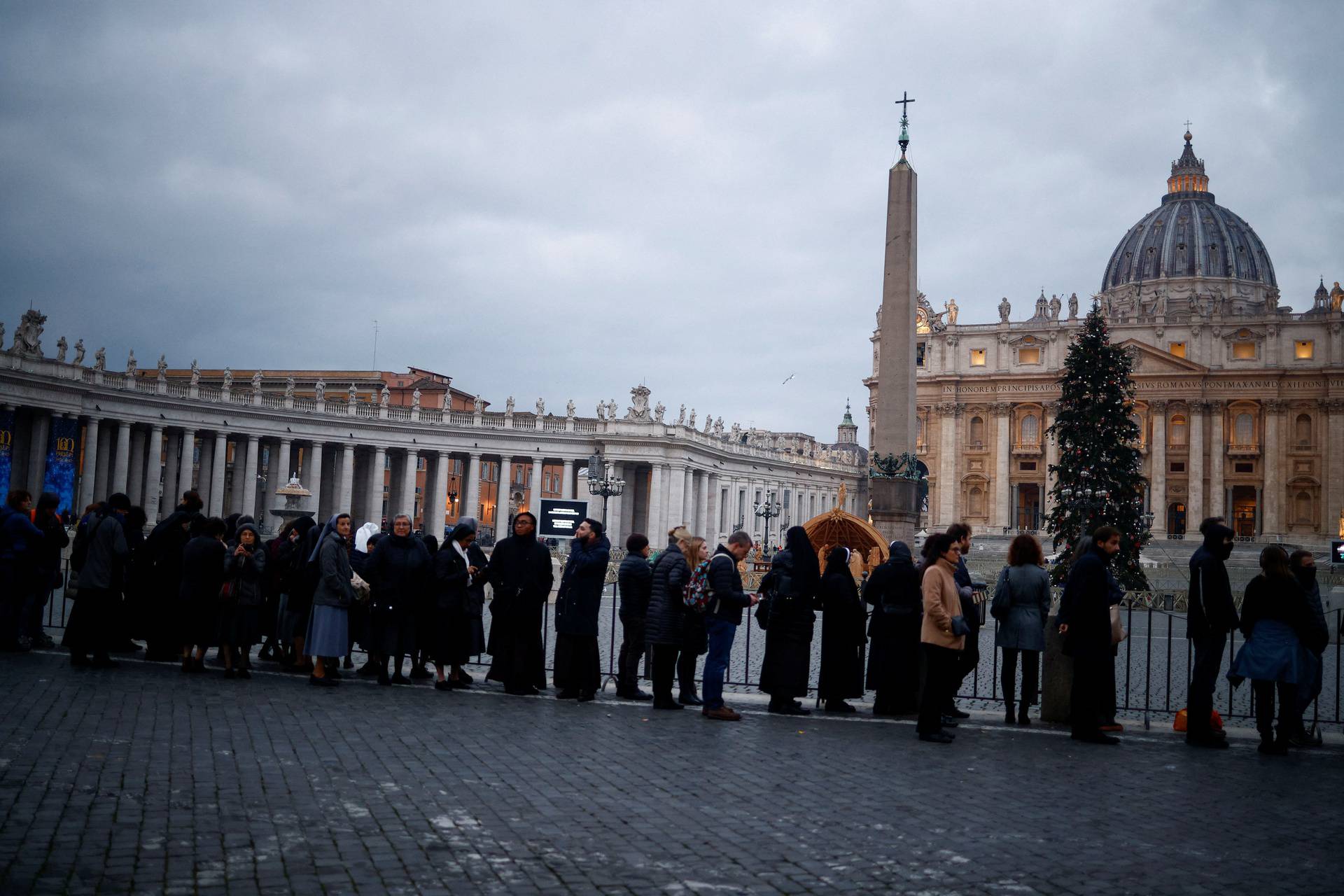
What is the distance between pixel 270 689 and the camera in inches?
432

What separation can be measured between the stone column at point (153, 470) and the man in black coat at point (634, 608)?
45.4 meters

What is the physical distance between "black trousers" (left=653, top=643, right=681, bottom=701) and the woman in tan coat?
94.9 inches

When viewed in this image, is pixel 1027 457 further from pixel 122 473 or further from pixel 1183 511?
pixel 122 473

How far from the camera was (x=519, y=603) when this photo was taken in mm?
11461

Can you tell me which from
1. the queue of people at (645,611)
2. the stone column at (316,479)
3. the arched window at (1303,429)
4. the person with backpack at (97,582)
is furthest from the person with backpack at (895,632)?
the arched window at (1303,429)

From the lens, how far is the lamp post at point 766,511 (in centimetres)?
5147

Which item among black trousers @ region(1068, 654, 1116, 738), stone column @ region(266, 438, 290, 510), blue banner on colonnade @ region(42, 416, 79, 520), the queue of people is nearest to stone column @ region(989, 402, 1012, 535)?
stone column @ region(266, 438, 290, 510)

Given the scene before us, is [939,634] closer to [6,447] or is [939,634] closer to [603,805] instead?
[603,805]

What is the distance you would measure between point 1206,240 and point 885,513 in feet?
282

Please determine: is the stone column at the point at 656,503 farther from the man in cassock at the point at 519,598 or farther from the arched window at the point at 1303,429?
the man in cassock at the point at 519,598

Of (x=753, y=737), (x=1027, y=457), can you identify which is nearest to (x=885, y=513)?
(x=753, y=737)

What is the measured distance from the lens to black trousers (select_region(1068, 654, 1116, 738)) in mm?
9773

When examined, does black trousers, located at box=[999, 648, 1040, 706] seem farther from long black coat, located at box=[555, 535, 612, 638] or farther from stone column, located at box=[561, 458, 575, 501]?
stone column, located at box=[561, 458, 575, 501]

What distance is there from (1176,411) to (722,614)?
74795mm
